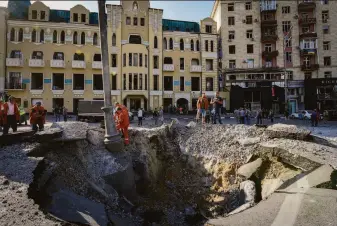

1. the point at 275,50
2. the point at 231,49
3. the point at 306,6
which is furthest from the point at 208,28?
the point at 306,6

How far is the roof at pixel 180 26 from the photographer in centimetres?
4041

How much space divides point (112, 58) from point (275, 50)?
88.7 ft

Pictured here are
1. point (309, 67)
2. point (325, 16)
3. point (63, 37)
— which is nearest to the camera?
point (63, 37)

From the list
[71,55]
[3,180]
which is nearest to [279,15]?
[71,55]

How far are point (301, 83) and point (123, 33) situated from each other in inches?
1186

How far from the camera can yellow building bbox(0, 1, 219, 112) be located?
1308 inches

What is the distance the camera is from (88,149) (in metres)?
8.91

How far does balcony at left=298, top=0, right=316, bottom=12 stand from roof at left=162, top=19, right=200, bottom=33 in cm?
1742

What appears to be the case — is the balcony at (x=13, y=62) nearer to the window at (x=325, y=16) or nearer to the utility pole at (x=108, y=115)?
the utility pole at (x=108, y=115)

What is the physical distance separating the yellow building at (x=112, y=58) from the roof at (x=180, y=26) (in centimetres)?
146

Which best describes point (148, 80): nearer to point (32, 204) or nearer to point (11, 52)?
point (11, 52)

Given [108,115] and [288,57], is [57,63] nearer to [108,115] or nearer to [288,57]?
[108,115]

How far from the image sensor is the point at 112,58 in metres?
35.6

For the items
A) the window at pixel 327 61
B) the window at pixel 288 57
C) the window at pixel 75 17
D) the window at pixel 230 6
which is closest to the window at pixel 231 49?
the window at pixel 230 6
